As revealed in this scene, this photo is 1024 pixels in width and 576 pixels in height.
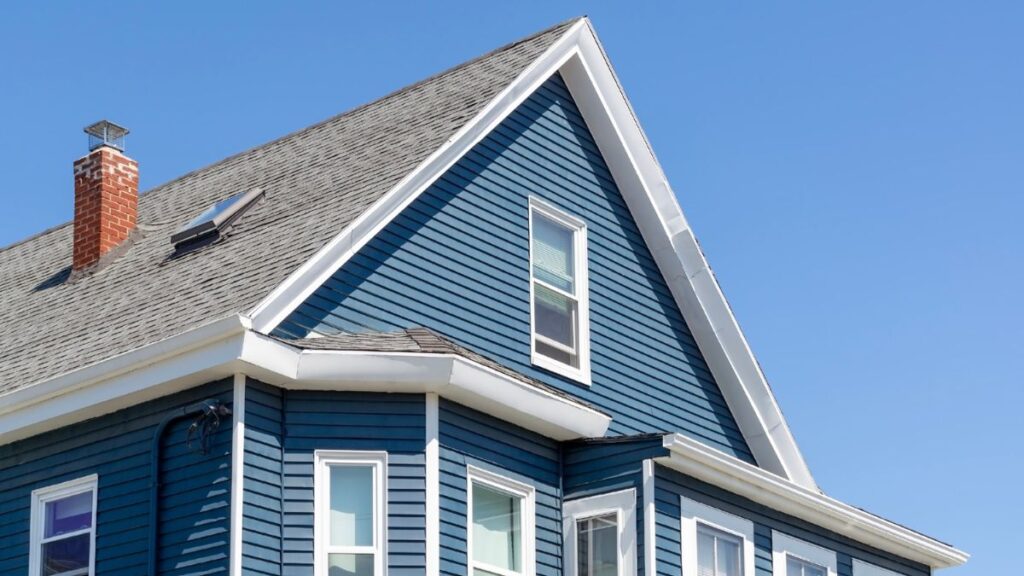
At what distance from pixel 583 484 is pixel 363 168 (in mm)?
4513

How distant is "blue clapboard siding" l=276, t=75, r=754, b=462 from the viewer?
20.2 m

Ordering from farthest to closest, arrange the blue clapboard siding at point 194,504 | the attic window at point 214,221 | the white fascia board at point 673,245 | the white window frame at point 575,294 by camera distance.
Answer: the white fascia board at point 673,245, the white window frame at point 575,294, the attic window at point 214,221, the blue clapboard siding at point 194,504

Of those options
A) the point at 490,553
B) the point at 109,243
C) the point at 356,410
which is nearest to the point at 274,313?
the point at 356,410

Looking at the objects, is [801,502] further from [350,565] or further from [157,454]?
[157,454]

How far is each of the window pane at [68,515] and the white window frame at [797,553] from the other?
793 centimetres

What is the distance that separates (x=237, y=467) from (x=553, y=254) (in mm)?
6021

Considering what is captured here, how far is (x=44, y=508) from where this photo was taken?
19.8 m

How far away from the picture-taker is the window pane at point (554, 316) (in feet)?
71.9

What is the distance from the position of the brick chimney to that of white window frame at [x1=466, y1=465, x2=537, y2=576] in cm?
682

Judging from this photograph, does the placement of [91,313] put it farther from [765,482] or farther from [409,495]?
[765,482]

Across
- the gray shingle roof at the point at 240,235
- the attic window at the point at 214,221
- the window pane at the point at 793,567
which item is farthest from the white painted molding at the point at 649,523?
the attic window at the point at 214,221

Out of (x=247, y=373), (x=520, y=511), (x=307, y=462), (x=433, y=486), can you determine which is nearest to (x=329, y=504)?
(x=307, y=462)

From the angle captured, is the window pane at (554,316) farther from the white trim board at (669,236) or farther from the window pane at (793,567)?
the window pane at (793,567)

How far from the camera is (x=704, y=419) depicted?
23844 mm
